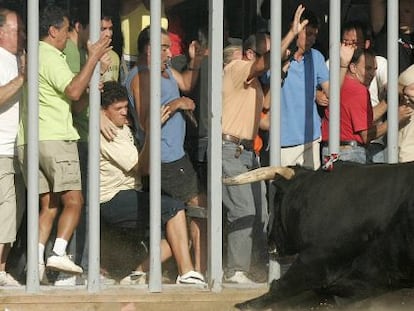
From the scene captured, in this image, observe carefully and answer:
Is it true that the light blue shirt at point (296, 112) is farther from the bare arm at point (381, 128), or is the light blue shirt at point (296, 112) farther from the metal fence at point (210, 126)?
the bare arm at point (381, 128)

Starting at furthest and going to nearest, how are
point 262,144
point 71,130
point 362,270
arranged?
point 262,144
point 71,130
point 362,270

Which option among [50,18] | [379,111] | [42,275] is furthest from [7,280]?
[379,111]

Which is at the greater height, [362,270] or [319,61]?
[319,61]

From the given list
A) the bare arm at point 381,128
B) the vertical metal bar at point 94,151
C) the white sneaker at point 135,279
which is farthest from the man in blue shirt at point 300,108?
the vertical metal bar at point 94,151

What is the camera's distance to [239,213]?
996 centimetres

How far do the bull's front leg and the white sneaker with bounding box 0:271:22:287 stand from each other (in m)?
1.50

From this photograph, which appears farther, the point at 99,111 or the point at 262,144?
the point at 262,144

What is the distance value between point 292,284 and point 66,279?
1.57 meters

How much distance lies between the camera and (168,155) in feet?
32.5

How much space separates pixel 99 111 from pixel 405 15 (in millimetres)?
2442

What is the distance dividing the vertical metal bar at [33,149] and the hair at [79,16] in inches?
14.4

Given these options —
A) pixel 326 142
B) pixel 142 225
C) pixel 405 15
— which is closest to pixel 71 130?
pixel 142 225

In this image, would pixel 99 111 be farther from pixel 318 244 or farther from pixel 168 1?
pixel 318 244

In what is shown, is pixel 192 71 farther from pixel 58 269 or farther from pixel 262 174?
pixel 58 269
